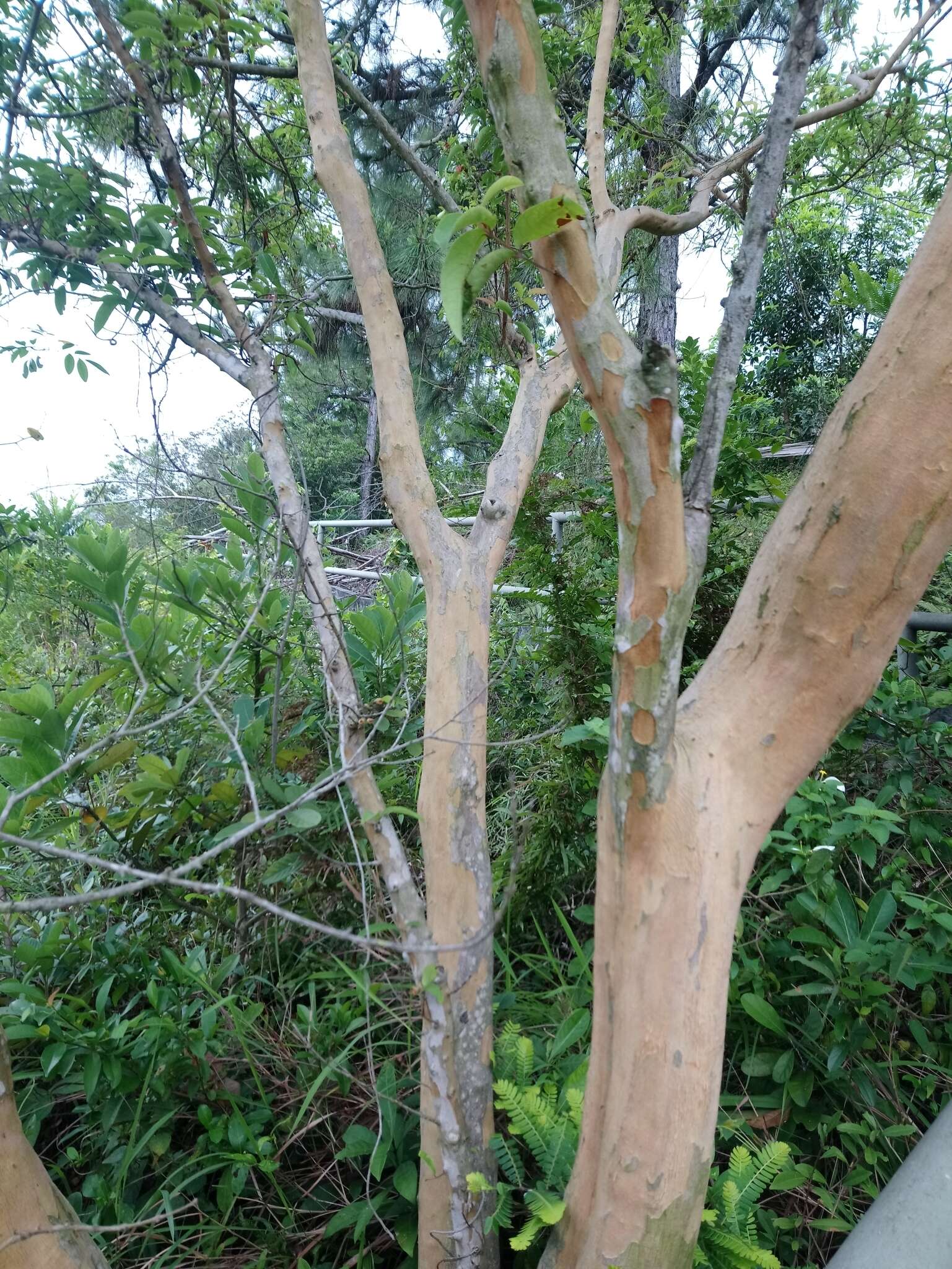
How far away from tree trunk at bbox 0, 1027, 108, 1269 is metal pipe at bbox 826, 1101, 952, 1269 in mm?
1061

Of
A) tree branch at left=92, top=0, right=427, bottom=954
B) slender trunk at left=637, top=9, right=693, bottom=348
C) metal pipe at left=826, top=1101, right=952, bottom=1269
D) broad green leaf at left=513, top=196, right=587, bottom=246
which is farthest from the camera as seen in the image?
slender trunk at left=637, top=9, right=693, bottom=348

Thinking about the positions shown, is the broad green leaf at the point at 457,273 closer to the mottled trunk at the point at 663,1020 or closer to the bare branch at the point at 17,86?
the mottled trunk at the point at 663,1020

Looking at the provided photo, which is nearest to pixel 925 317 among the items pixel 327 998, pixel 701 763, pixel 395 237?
pixel 701 763

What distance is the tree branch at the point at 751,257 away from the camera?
43.6 inches

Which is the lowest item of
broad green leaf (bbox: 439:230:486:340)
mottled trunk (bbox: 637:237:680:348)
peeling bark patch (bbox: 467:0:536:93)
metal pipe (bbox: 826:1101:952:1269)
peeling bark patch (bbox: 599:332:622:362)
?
metal pipe (bbox: 826:1101:952:1269)

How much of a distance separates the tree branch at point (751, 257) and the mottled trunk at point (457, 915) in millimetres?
538

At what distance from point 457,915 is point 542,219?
3.62ft

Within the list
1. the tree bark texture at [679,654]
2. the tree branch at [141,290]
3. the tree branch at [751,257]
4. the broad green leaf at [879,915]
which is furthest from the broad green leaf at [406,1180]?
the tree branch at [141,290]

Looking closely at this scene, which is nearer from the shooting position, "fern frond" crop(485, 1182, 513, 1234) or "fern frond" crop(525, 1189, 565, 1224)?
"fern frond" crop(525, 1189, 565, 1224)

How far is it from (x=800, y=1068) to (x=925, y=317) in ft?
4.99

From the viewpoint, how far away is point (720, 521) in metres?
2.46

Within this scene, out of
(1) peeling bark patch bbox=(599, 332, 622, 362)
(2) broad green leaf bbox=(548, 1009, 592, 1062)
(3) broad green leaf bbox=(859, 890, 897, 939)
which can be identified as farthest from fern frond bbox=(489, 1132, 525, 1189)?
(1) peeling bark patch bbox=(599, 332, 622, 362)

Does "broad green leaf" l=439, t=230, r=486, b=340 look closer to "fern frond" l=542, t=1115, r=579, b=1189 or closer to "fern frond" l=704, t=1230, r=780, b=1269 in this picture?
"fern frond" l=542, t=1115, r=579, b=1189

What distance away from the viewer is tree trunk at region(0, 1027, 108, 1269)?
890 mm
